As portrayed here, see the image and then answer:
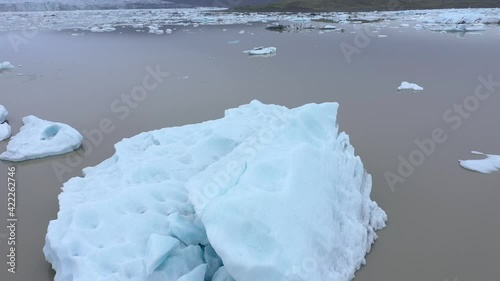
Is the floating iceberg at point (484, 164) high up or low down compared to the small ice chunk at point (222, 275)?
down

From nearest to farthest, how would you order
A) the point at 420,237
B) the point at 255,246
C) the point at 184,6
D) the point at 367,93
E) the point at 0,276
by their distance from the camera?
the point at 255,246
the point at 0,276
the point at 420,237
the point at 367,93
the point at 184,6

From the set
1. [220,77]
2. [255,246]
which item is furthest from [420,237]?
[220,77]

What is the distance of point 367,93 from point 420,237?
623 centimetres

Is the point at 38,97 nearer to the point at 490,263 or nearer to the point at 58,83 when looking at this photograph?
the point at 58,83

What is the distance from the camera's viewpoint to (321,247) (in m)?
3.57

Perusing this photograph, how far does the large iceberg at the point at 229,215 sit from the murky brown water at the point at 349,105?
0.45 metres

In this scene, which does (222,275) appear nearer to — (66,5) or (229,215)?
(229,215)

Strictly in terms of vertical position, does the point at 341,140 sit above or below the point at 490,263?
above

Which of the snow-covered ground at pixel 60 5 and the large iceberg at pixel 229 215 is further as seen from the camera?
the snow-covered ground at pixel 60 5

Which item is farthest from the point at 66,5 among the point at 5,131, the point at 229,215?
the point at 229,215

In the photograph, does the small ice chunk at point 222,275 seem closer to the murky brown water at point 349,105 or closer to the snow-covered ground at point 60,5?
the murky brown water at point 349,105

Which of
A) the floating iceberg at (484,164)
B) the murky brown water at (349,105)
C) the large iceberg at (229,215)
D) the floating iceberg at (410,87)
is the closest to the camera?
the large iceberg at (229,215)

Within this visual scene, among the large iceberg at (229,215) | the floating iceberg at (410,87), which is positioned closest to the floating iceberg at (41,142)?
the large iceberg at (229,215)

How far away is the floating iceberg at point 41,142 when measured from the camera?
6.47 m
